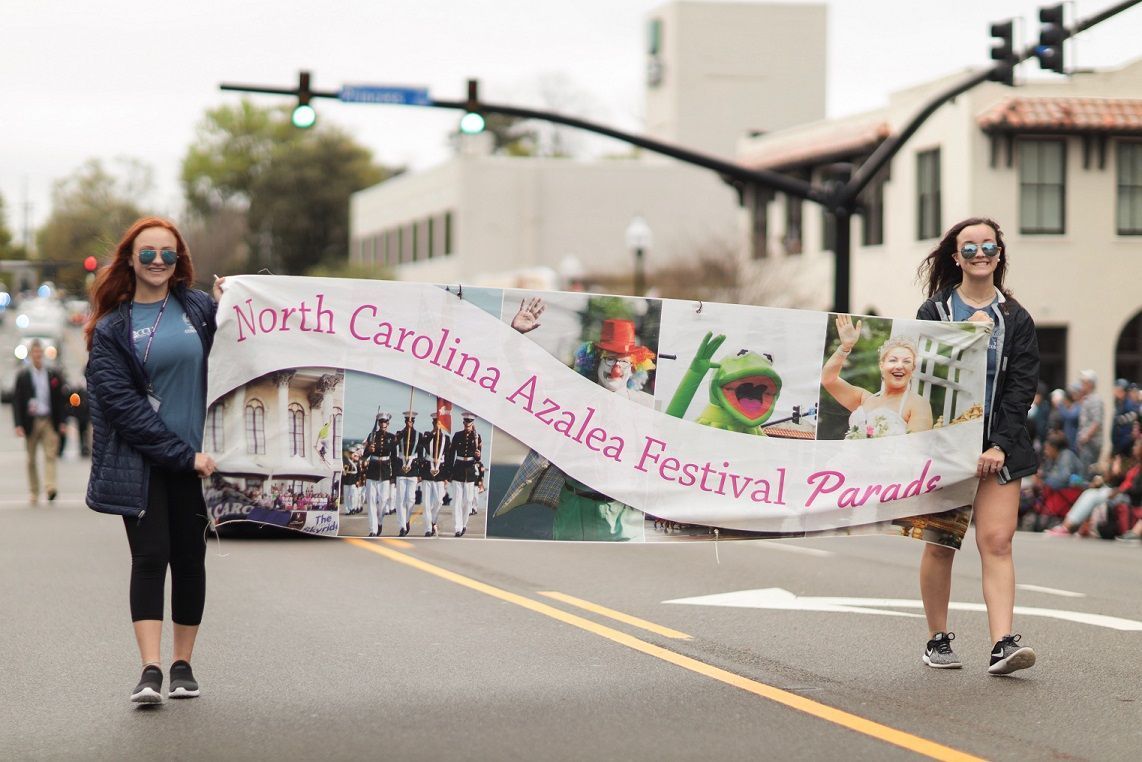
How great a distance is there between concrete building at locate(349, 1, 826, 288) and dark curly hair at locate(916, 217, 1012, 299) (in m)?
48.7

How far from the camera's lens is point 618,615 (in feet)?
34.6

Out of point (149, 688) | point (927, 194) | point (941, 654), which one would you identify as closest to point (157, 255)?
point (149, 688)

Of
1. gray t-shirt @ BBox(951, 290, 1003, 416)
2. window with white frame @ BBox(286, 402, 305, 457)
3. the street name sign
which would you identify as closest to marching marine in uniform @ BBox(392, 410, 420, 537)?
window with white frame @ BBox(286, 402, 305, 457)

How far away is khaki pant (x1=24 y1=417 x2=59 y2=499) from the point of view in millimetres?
21234

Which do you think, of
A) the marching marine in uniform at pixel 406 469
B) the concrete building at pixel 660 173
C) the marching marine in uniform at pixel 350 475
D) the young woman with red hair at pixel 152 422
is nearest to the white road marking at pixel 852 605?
the marching marine in uniform at pixel 406 469

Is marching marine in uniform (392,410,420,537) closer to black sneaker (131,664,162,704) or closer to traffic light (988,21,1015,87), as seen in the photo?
black sneaker (131,664,162,704)

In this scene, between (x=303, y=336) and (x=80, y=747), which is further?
(x=303, y=336)

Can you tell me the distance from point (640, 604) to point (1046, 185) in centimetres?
2403

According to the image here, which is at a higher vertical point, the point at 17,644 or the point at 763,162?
the point at 763,162

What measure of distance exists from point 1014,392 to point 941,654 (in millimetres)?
1350

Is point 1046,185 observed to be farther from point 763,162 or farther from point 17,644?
point 17,644

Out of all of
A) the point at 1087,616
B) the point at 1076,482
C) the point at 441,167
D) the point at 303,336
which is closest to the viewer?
the point at 303,336

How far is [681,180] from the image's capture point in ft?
205

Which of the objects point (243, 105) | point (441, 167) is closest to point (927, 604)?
point (441, 167)
